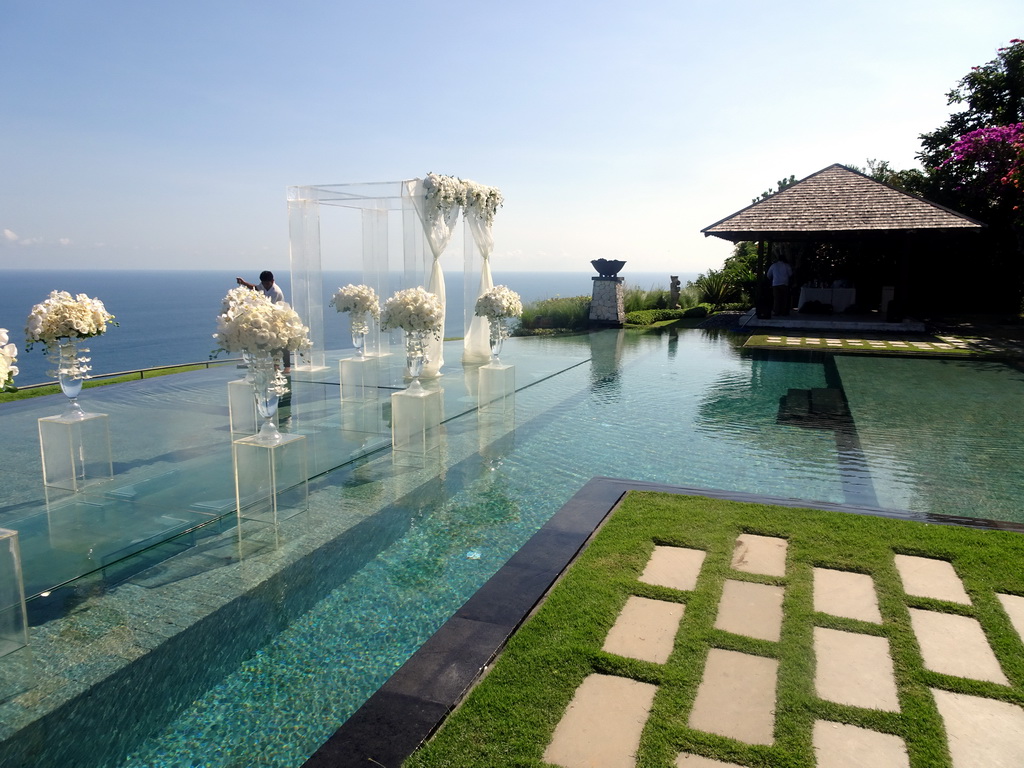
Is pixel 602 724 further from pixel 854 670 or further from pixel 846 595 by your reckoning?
pixel 846 595

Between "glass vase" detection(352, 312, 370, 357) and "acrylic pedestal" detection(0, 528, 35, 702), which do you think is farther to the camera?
"glass vase" detection(352, 312, 370, 357)

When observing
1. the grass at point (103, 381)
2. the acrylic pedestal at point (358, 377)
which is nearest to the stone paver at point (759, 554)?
the acrylic pedestal at point (358, 377)

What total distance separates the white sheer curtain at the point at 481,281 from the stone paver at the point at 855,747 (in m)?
8.68

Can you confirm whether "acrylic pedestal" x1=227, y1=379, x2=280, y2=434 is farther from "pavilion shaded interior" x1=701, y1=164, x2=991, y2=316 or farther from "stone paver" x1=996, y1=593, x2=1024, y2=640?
"pavilion shaded interior" x1=701, y1=164, x2=991, y2=316

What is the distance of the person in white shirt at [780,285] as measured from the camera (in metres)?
18.4

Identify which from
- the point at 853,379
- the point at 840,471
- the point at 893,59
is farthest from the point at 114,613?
the point at 893,59

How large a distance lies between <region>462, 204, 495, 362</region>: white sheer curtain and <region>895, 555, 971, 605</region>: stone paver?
761 centimetres

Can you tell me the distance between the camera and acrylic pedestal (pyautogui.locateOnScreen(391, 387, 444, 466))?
259 inches

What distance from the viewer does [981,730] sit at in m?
2.68

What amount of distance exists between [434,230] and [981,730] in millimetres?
8636

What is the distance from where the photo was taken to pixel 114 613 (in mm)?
3555

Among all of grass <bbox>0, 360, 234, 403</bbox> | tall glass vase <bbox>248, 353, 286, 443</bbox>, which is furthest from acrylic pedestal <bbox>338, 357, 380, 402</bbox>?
tall glass vase <bbox>248, 353, 286, 443</bbox>

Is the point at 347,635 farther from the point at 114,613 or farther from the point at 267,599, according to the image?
the point at 114,613

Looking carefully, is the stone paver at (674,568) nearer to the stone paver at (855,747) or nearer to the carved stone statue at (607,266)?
the stone paver at (855,747)
